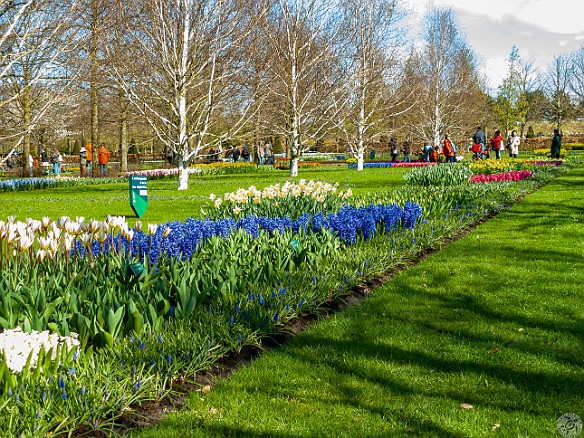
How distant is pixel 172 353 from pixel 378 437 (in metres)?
1.28

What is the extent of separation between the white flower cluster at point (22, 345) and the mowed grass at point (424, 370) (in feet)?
2.13

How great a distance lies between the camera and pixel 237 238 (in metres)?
5.43

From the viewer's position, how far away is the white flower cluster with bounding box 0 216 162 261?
3932 millimetres

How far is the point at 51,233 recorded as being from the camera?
4.20 meters

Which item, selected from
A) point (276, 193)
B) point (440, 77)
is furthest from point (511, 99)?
point (276, 193)

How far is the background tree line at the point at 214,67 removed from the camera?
750 cm

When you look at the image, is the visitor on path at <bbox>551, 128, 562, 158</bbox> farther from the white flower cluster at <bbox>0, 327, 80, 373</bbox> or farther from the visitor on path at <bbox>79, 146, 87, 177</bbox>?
the white flower cluster at <bbox>0, 327, 80, 373</bbox>

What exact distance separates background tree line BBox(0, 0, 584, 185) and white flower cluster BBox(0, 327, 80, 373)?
314 centimetres

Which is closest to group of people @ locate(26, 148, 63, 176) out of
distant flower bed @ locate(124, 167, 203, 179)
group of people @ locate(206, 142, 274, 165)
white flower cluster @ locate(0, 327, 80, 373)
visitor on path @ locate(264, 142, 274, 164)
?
distant flower bed @ locate(124, 167, 203, 179)

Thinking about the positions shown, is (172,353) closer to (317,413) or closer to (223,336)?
(223,336)

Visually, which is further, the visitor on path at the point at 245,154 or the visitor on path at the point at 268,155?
the visitor on path at the point at 245,154

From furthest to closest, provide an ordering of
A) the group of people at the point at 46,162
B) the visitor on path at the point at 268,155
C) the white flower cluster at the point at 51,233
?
the visitor on path at the point at 268,155, the group of people at the point at 46,162, the white flower cluster at the point at 51,233

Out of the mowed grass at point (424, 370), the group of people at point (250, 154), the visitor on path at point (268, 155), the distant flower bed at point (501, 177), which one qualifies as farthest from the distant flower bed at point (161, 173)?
the mowed grass at point (424, 370)

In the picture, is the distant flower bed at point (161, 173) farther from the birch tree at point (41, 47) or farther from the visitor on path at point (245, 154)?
the birch tree at point (41, 47)
